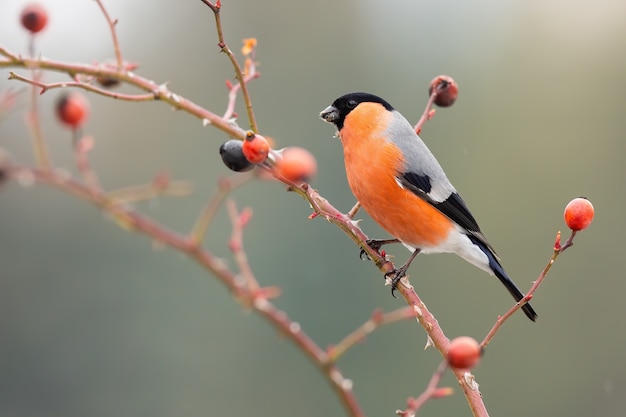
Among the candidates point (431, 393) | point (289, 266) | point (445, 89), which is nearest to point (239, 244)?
point (431, 393)

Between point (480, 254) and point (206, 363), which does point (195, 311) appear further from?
point (480, 254)

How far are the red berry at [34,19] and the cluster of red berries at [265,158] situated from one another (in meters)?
0.27

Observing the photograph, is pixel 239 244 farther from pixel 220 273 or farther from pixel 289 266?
pixel 289 266

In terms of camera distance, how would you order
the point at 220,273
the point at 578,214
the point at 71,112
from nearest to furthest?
the point at 220,273
the point at 71,112
the point at 578,214

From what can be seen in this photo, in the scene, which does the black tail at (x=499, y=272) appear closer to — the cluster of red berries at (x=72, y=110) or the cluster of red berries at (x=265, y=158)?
the cluster of red berries at (x=265, y=158)

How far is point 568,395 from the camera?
32.5ft

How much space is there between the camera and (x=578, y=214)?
1.13 meters

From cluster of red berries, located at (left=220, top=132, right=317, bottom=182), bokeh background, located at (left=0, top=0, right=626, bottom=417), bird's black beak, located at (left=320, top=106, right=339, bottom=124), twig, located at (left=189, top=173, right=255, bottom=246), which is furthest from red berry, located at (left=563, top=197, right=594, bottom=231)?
bokeh background, located at (left=0, top=0, right=626, bottom=417)

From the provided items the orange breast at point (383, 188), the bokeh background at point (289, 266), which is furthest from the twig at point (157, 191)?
the bokeh background at point (289, 266)

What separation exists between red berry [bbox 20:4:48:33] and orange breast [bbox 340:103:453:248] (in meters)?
0.92

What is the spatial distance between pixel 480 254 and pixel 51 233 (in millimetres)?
8921

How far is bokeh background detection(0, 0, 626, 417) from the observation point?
9008 millimetres

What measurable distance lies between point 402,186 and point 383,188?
5 cm

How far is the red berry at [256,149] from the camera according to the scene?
3.01 ft
